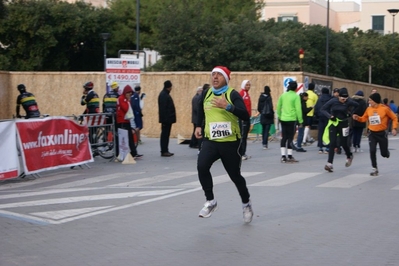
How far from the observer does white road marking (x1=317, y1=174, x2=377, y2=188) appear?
538 inches

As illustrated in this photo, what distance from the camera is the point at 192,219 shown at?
995 cm

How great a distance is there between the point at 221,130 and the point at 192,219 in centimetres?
133

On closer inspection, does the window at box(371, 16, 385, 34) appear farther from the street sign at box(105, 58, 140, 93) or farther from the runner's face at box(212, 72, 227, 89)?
the runner's face at box(212, 72, 227, 89)

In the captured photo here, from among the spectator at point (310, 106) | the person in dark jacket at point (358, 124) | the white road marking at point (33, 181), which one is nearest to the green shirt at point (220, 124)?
the white road marking at point (33, 181)

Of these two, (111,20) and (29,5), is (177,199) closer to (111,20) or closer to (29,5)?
(29,5)

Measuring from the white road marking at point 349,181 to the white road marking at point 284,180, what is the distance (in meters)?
0.69

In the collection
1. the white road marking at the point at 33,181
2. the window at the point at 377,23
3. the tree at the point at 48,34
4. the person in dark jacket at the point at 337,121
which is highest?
the window at the point at 377,23

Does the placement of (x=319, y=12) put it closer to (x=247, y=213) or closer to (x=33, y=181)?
(x=33, y=181)

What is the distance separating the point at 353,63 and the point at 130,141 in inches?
1499

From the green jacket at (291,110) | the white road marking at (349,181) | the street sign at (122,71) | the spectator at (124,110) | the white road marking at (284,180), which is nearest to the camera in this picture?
the white road marking at (349,181)

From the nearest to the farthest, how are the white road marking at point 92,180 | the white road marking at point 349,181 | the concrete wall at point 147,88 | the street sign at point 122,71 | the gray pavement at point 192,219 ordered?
the gray pavement at point 192,219 < the white road marking at point 349,181 < the white road marking at point 92,180 < the street sign at point 122,71 < the concrete wall at point 147,88

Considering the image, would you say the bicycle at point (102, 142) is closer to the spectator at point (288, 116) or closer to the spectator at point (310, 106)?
the spectator at point (288, 116)

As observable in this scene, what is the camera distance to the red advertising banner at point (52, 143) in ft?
48.5

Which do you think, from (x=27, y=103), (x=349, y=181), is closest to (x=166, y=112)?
(x=27, y=103)
